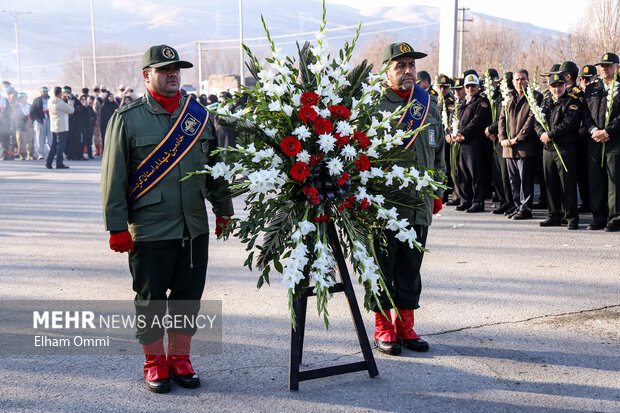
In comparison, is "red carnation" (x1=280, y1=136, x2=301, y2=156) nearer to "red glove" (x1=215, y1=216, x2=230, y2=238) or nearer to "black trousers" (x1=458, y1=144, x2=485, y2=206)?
"red glove" (x1=215, y1=216, x2=230, y2=238)

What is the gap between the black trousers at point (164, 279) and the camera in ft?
14.5

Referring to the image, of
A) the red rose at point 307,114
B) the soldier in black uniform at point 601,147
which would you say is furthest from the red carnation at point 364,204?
the soldier in black uniform at point 601,147

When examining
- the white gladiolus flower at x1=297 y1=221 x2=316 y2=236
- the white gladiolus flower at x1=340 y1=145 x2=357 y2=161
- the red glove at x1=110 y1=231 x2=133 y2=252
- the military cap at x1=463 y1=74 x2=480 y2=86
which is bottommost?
the red glove at x1=110 y1=231 x2=133 y2=252

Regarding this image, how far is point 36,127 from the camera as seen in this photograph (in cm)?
2300

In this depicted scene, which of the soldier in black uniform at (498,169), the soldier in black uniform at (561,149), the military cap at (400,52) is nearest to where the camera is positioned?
the military cap at (400,52)

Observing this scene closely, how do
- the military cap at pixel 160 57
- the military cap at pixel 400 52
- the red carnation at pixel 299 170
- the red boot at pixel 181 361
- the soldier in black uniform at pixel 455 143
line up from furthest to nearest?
the soldier in black uniform at pixel 455 143, the military cap at pixel 400 52, the red boot at pixel 181 361, the military cap at pixel 160 57, the red carnation at pixel 299 170

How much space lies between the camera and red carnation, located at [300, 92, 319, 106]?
4.05m

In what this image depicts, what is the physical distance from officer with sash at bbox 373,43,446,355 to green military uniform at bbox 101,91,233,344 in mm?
1363

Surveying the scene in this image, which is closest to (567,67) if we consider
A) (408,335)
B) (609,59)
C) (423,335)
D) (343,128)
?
(609,59)

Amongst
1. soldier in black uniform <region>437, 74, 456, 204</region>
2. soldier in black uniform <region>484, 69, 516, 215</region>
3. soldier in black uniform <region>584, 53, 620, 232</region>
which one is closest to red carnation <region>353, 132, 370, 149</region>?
soldier in black uniform <region>584, 53, 620, 232</region>

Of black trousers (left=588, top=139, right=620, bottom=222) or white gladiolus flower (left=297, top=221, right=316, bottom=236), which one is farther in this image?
black trousers (left=588, top=139, right=620, bottom=222)

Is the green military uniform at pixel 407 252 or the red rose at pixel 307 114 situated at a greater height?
the red rose at pixel 307 114

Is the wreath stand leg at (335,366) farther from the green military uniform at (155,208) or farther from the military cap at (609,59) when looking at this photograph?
the military cap at (609,59)

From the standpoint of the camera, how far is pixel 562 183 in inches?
387
